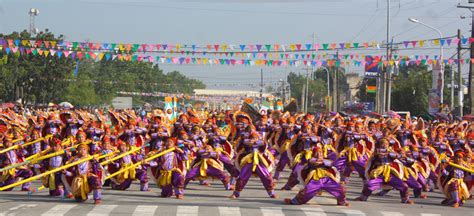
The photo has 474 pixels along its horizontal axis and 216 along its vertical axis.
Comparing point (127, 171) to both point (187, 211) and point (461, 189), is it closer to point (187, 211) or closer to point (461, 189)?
point (187, 211)

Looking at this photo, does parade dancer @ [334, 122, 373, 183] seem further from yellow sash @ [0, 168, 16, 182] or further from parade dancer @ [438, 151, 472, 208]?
yellow sash @ [0, 168, 16, 182]

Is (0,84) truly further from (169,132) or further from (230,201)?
(230,201)

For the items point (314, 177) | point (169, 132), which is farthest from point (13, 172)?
point (314, 177)

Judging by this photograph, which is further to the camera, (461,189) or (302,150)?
(302,150)

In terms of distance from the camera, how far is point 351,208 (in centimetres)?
1515

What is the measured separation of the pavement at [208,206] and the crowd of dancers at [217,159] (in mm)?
280

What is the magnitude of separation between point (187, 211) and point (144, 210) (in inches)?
29.6

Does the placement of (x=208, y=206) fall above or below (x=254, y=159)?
below

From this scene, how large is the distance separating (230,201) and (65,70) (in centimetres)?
4566

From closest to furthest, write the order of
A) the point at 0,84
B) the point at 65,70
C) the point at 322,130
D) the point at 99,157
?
1. the point at 99,157
2. the point at 322,130
3. the point at 0,84
4. the point at 65,70

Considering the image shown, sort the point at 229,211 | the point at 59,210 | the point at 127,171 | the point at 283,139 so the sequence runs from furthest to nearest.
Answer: the point at 283,139, the point at 127,171, the point at 229,211, the point at 59,210

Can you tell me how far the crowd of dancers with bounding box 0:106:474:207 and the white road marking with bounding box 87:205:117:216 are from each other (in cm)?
50

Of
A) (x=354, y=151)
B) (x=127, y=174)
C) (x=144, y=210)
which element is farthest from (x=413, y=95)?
(x=144, y=210)

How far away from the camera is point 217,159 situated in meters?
17.5
